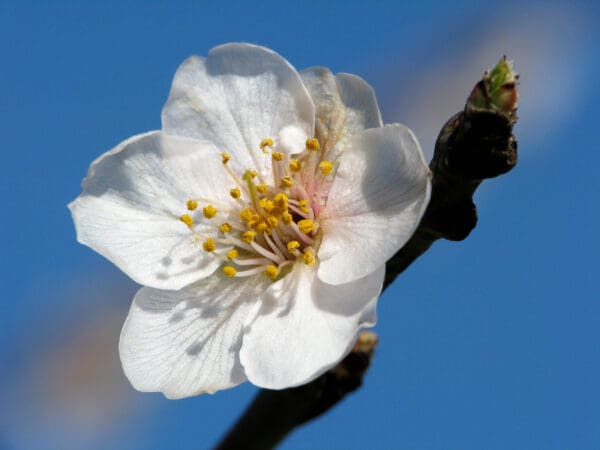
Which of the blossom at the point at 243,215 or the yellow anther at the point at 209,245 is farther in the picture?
the yellow anther at the point at 209,245

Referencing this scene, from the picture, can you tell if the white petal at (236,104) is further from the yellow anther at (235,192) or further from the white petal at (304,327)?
the white petal at (304,327)

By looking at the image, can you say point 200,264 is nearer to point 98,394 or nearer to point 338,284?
point 338,284

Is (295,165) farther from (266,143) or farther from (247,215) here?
(247,215)

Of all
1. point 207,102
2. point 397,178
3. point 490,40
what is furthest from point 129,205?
point 490,40

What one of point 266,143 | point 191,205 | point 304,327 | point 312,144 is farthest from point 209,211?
point 304,327

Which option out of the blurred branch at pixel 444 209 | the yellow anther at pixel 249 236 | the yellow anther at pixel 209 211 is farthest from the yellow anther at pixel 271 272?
the blurred branch at pixel 444 209

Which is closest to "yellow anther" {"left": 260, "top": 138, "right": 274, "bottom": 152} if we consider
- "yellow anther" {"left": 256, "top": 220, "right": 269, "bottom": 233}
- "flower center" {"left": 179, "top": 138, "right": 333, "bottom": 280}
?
"flower center" {"left": 179, "top": 138, "right": 333, "bottom": 280}

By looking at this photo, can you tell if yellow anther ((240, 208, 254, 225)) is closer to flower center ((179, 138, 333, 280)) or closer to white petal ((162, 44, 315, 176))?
flower center ((179, 138, 333, 280))
